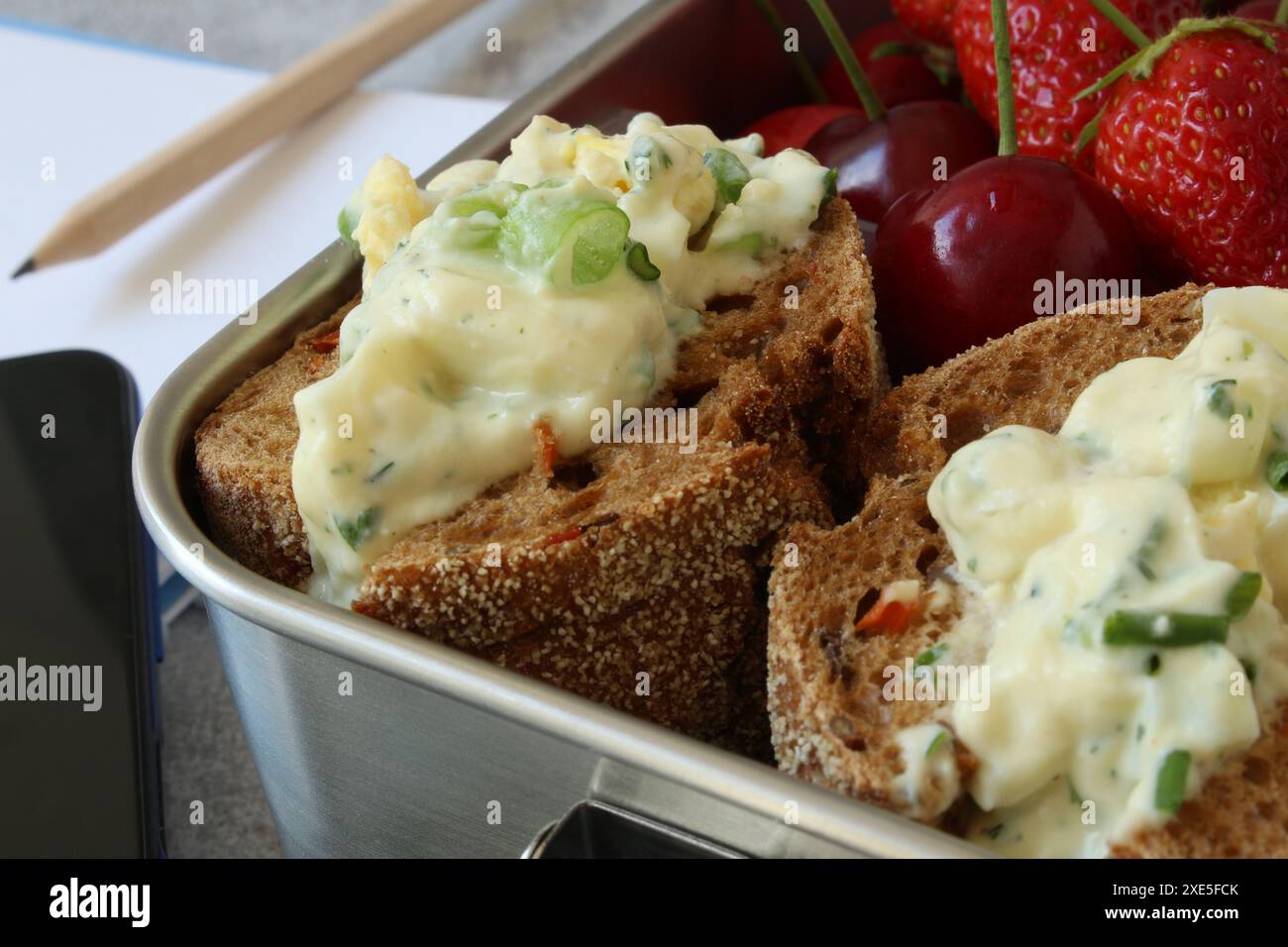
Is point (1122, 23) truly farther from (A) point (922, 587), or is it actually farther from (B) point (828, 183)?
(A) point (922, 587)

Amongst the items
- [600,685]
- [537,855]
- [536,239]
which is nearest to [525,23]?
[536,239]

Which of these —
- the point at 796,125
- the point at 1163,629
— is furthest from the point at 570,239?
the point at 796,125

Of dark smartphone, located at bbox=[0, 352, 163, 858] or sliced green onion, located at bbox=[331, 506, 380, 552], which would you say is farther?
dark smartphone, located at bbox=[0, 352, 163, 858]

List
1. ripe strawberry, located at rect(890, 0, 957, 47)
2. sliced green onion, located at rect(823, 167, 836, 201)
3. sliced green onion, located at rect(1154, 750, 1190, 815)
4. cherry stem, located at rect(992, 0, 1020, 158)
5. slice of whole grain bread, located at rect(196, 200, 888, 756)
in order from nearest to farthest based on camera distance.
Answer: sliced green onion, located at rect(1154, 750, 1190, 815) < slice of whole grain bread, located at rect(196, 200, 888, 756) < sliced green onion, located at rect(823, 167, 836, 201) < cherry stem, located at rect(992, 0, 1020, 158) < ripe strawberry, located at rect(890, 0, 957, 47)

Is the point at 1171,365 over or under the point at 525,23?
under

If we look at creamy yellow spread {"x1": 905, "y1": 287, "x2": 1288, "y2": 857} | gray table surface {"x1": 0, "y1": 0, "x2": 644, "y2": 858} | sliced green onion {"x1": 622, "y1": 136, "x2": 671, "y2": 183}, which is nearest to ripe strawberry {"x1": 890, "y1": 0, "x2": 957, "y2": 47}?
gray table surface {"x1": 0, "y1": 0, "x2": 644, "y2": 858}

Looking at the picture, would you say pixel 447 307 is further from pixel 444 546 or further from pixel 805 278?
pixel 805 278

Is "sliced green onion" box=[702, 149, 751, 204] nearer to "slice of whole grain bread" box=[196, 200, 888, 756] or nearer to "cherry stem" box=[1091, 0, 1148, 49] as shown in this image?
"slice of whole grain bread" box=[196, 200, 888, 756]
